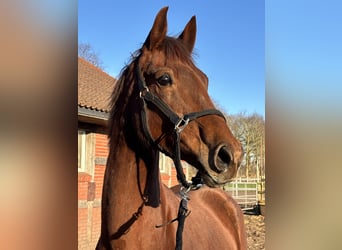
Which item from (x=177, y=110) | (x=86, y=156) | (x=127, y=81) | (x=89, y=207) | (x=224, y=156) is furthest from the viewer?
(x=86, y=156)

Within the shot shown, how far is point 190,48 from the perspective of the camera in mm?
1579

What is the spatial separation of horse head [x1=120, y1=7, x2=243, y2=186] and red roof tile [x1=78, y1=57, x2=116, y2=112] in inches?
15.5

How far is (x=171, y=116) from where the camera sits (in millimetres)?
1309

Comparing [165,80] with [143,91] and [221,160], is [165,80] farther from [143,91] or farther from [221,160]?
[221,160]

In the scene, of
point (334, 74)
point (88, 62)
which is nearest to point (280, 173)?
point (334, 74)

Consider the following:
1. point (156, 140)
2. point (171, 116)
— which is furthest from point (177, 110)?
point (156, 140)

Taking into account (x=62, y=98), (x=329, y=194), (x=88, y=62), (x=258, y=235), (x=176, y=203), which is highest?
(x=88, y=62)

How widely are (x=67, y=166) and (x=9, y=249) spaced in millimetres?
208

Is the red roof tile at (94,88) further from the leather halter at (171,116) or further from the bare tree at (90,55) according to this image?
the leather halter at (171,116)

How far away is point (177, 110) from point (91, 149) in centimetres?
79

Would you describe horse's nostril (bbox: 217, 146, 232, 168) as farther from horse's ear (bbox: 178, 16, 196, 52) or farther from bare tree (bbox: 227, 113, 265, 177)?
horse's ear (bbox: 178, 16, 196, 52)

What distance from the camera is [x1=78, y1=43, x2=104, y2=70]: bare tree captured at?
1427mm

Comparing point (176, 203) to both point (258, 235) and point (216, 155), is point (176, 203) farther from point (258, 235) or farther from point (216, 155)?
point (258, 235)

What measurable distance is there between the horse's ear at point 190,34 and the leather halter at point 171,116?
293 mm
